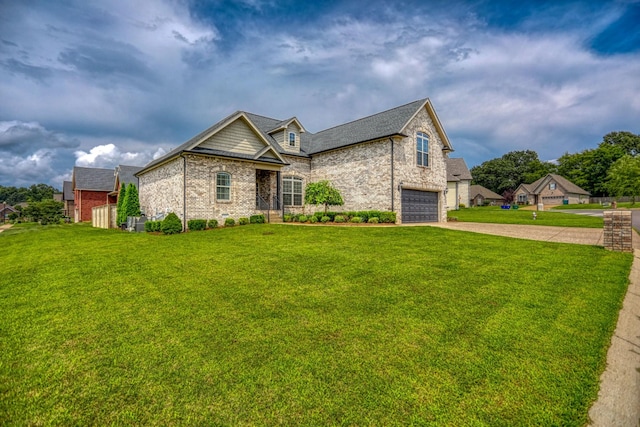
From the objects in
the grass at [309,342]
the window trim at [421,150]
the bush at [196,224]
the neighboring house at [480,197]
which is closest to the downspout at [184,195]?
the bush at [196,224]

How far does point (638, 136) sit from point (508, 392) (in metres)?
106

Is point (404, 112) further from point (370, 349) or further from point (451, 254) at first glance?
point (370, 349)

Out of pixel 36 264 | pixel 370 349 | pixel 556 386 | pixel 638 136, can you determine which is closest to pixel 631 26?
pixel 556 386

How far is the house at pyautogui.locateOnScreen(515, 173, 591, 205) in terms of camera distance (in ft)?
195

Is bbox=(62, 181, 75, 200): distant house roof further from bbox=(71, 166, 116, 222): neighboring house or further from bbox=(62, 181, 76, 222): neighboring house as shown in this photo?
bbox=(71, 166, 116, 222): neighboring house

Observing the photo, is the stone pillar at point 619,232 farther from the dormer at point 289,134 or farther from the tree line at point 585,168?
the tree line at point 585,168

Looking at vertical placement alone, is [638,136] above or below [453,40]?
above

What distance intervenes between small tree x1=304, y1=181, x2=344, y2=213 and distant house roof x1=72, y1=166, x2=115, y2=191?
2783 cm

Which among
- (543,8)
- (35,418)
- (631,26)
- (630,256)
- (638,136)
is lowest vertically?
(35,418)

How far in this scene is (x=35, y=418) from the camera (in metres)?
2.62

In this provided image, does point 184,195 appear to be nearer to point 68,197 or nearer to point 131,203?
point 131,203

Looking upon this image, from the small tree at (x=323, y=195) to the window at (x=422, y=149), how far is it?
6.25 metres

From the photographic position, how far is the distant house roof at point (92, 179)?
34.2 meters

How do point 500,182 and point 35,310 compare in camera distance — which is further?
point 500,182
